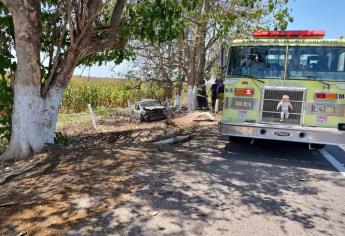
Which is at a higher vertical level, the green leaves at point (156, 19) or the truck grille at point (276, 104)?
the green leaves at point (156, 19)

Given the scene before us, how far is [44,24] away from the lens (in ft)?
33.1

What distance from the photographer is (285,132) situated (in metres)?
8.58

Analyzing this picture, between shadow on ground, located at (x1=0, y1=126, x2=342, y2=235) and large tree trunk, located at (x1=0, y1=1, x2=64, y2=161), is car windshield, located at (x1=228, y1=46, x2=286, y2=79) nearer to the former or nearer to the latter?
shadow on ground, located at (x1=0, y1=126, x2=342, y2=235)

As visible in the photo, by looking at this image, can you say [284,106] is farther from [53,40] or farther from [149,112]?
[149,112]

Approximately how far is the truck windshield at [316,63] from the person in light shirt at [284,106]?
0.50 meters

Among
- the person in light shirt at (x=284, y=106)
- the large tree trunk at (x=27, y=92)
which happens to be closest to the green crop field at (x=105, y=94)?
the large tree trunk at (x=27, y=92)

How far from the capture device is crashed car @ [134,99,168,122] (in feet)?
69.9

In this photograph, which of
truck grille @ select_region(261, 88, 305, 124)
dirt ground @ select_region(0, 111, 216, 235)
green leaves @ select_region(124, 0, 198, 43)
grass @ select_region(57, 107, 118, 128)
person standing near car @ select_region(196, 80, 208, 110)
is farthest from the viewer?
person standing near car @ select_region(196, 80, 208, 110)

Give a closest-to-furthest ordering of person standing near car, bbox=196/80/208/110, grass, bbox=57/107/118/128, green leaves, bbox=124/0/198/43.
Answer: green leaves, bbox=124/0/198/43, grass, bbox=57/107/118/128, person standing near car, bbox=196/80/208/110

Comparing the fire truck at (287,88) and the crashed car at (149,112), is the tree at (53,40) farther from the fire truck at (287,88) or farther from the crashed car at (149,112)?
the crashed car at (149,112)

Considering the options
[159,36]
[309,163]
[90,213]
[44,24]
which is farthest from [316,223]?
[44,24]

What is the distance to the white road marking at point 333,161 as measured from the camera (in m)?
8.24

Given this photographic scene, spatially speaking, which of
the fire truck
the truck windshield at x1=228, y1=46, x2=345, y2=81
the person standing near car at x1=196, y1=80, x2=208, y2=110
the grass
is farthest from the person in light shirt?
the person standing near car at x1=196, y1=80, x2=208, y2=110

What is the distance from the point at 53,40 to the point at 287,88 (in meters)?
5.83
